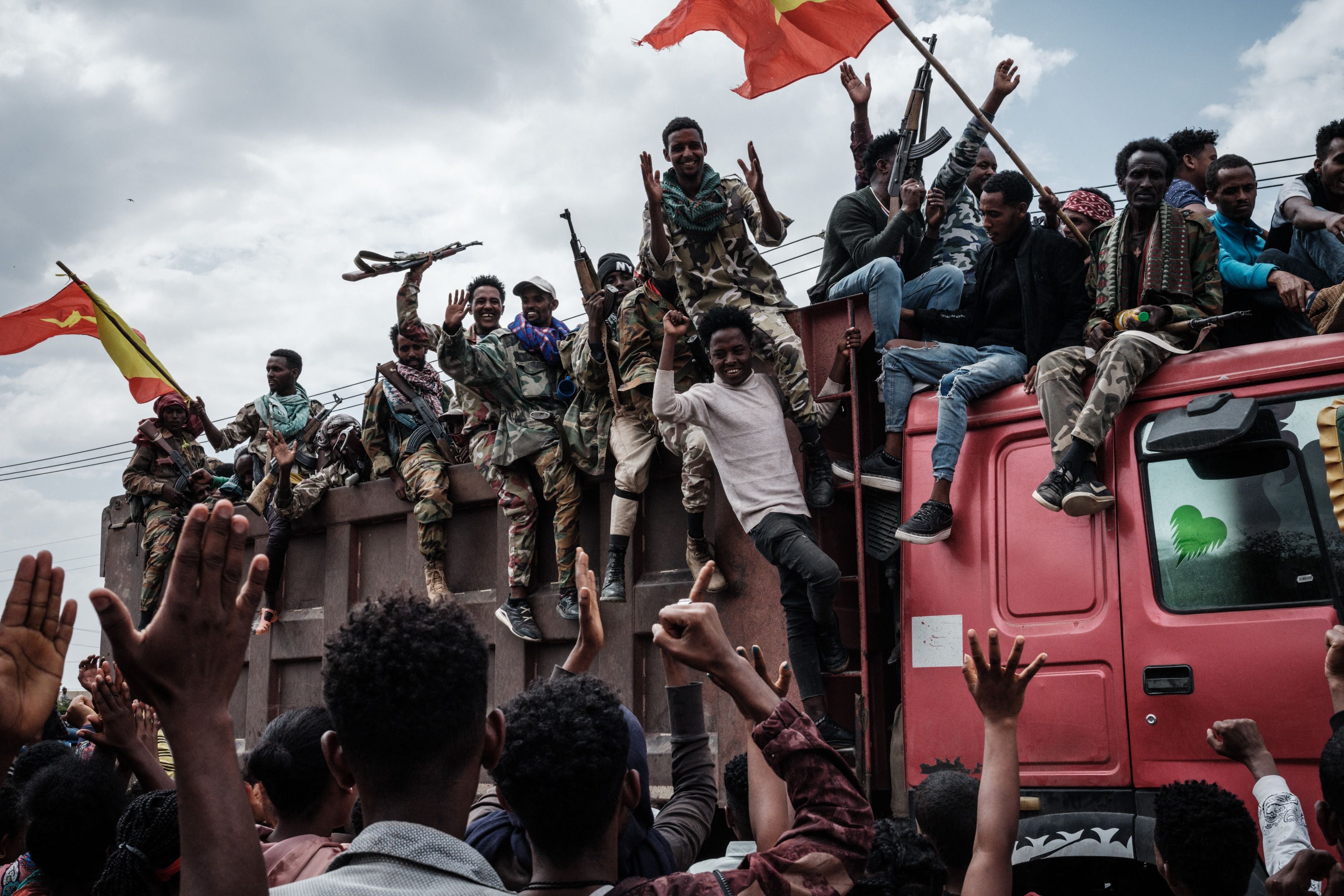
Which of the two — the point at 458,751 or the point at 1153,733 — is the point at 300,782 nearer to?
the point at 458,751

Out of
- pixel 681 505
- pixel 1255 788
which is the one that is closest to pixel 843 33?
pixel 681 505

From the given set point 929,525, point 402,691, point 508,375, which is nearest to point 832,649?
point 929,525

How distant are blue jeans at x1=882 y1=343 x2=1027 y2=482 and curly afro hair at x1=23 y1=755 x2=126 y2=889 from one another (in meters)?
2.73

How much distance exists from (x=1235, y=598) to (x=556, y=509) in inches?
128

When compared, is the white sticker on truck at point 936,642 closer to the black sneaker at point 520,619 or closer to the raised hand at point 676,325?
the raised hand at point 676,325

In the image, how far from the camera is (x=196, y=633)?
4.41ft

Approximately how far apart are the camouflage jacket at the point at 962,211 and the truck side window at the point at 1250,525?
220 centimetres

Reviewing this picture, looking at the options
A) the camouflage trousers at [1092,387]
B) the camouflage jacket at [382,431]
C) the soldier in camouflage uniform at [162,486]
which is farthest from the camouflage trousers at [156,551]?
the camouflage trousers at [1092,387]

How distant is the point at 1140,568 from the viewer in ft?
11.3

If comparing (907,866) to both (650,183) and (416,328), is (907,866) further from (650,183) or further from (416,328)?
(416,328)

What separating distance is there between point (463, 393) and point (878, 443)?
277cm

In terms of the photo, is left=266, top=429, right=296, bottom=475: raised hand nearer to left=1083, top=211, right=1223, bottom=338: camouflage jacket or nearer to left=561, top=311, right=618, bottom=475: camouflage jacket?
left=561, top=311, right=618, bottom=475: camouflage jacket

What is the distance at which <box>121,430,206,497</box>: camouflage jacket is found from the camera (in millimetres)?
7984

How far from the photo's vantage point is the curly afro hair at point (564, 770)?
1705 mm
